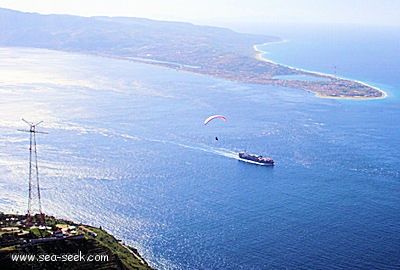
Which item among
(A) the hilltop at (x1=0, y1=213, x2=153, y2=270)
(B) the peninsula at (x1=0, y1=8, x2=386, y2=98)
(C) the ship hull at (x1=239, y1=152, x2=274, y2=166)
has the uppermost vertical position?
(B) the peninsula at (x1=0, y1=8, x2=386, y2=98)

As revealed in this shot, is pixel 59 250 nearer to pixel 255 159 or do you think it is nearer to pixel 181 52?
pixel 255 159

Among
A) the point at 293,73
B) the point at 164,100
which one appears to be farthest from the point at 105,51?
the point at 164,100

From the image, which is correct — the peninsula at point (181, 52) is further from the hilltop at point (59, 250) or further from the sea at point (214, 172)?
the hilltop at point (59, 250)

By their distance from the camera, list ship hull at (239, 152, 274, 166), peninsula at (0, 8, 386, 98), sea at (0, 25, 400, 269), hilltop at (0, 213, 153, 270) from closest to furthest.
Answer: hilltop at (0, 213, 153, 270), sea at (0, 25, 400, 269), ship hull at (239, 152, 274, 166), peninsula at (0, 8, 386, 98)

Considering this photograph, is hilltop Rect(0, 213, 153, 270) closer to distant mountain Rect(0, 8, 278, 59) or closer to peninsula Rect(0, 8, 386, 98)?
peninsula Rect(0, 8, 386, 98)

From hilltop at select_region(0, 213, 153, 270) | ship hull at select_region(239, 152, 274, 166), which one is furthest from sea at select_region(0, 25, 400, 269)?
hilltop at select_region(0, 213, 153, 270)

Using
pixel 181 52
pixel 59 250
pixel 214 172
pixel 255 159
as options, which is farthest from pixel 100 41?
pixel 59 250

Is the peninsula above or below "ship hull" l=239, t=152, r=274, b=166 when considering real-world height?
above
